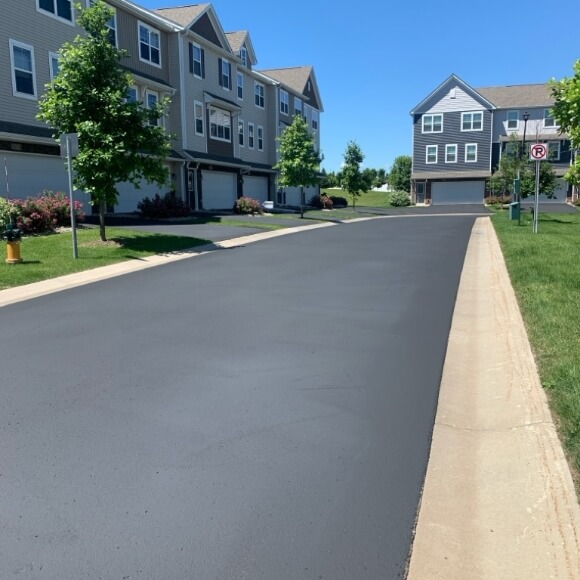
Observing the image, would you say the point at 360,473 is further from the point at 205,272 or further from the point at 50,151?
the point at 50,151

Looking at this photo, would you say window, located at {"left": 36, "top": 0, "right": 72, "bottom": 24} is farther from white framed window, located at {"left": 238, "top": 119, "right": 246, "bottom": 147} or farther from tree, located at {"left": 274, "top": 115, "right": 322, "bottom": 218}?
white framed window, located at {"left": 238, "top": 119, "right": 246, "bottom": 147}

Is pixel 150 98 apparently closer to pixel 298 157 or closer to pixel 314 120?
pixel 298 157

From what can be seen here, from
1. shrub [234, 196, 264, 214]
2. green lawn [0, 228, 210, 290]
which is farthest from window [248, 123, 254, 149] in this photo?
green lawn [0, 228, 210, 290]

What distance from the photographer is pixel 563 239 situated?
17297mm

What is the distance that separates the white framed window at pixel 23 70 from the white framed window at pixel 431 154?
41.6 meters

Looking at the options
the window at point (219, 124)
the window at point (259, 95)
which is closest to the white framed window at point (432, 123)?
the window at point (259, 95)

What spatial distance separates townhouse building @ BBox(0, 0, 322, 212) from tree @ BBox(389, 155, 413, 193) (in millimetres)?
29550

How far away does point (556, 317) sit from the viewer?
7137 millimetres

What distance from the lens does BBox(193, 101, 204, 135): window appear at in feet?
108

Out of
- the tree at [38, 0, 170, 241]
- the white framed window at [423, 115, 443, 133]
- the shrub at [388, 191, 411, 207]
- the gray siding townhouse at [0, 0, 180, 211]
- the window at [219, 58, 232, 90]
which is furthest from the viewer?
the shrub at [388, 191, 411, 207]

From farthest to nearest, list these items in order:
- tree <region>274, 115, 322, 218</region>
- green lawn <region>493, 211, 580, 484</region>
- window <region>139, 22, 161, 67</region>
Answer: tree <region>274, 115, 322, 218</region>, window <region>139, 22, 161, 67</region>, green lawn <region>493, 211, 580, 484</region>

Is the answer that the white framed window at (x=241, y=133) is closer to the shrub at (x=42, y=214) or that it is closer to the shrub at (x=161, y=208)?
the shrub at (x=161, y=208)

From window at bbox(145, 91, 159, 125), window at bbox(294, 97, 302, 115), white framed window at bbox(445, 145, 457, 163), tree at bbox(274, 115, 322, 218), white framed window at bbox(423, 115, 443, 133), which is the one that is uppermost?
window at bbox(294, 97, 302, 115)

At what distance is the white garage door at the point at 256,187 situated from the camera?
136 feet
